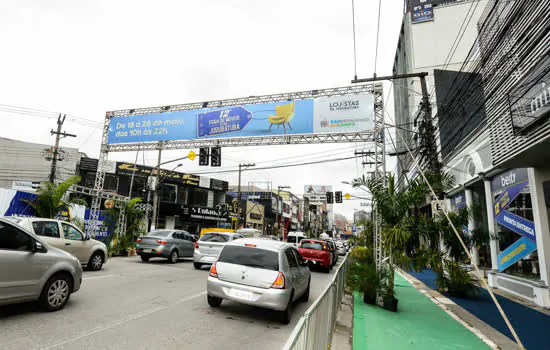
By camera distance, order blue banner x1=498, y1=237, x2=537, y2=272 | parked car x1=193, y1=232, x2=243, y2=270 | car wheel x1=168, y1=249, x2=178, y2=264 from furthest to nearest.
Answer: car wheel x1=168, y1=249, x2=178, y2=264
parked car x1=193, y1=232, x2=243, y2=270
blue banner x1=498, y1=237, x2=537, y2=272

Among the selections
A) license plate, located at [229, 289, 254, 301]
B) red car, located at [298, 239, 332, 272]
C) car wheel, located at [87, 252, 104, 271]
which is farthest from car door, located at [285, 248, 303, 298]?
red car, located at [298, 239, 332, 272]

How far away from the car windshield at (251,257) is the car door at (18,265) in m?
3.15

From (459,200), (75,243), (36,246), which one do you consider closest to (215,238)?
(75,243)

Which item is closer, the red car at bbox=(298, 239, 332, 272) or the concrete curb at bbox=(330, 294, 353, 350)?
the concrete curb at bbox=(330, 294, 353, 350)

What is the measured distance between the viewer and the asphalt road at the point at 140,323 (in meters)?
4.40

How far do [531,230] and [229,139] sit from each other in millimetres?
14519

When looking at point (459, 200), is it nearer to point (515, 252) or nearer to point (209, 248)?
point (515, 252)

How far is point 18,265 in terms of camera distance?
500cm

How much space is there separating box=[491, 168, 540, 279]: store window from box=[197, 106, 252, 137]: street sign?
41.2ft

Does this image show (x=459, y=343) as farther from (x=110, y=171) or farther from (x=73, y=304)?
(x=110, y=171)

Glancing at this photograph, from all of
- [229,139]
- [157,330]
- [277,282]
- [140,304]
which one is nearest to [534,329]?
[277,282]

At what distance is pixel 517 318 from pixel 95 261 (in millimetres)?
12529

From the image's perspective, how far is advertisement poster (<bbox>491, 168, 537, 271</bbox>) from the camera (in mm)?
9820

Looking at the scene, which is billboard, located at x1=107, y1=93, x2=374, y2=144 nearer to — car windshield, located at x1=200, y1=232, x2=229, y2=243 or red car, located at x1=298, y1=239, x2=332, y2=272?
red car, located at x1=298, y1=239, x2=332, y2=272
